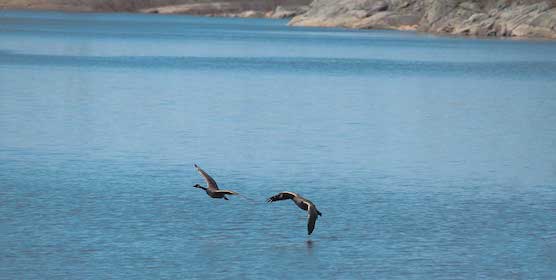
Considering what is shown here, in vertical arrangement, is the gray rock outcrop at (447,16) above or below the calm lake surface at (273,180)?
below

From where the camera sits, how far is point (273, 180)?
981 inches

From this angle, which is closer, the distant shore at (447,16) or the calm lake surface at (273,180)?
the calm lake surface at (273,180)

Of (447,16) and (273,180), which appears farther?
(447,16)

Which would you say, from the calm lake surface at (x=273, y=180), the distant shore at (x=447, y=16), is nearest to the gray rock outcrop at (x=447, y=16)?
the distant shore at (x=447, y=16)

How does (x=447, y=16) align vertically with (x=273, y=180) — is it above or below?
below

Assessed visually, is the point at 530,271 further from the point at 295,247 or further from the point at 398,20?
the point at 398,20

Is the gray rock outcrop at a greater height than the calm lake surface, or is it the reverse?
the calm lake surface

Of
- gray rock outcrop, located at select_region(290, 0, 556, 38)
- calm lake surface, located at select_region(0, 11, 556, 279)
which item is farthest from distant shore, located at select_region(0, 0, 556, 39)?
calm lake surface, located at select_region(0, 11, 556, 279)

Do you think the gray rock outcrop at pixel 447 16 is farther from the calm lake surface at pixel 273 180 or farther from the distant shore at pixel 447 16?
→ the calm lake surface at pixel 273 180

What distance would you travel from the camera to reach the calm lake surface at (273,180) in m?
17.8

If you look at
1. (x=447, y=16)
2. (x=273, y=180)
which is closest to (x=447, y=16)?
(x=447, y=16)

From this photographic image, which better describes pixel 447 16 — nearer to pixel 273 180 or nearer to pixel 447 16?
pixel 447 16

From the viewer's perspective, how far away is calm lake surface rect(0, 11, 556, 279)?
17.8 m

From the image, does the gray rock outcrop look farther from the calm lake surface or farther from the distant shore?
the calm lake surface
